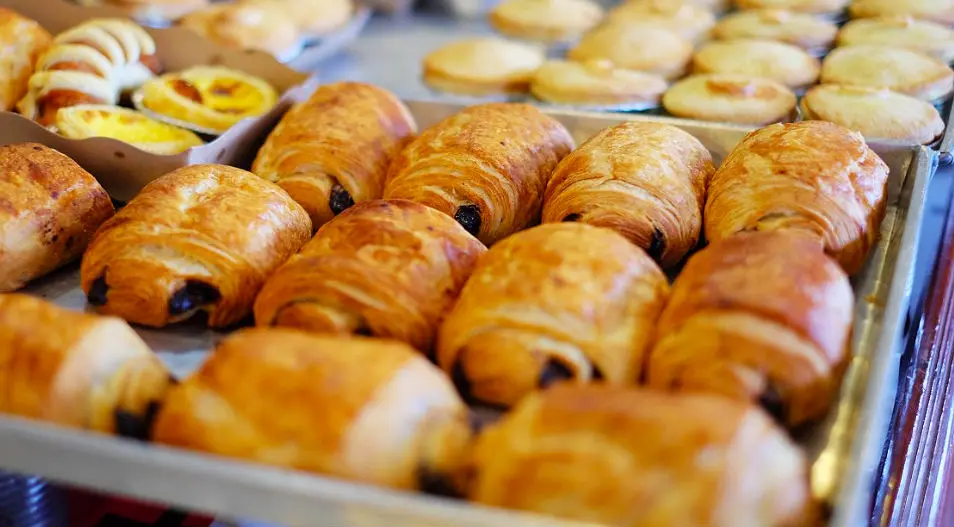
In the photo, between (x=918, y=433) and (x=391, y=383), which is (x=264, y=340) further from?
(x=918, y=433)

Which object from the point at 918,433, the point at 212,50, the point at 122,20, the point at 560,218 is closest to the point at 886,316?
the point at 918,433

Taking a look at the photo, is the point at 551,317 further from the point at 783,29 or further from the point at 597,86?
the point at 783,29

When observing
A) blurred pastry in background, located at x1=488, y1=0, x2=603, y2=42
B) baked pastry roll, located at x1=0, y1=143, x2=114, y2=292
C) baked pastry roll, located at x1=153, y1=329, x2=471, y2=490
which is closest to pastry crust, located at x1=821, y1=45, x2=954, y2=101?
blurred pastry in background, located at x1=488, y1=0, x2=603, y2=42

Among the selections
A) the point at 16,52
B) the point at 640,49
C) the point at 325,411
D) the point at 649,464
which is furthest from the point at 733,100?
the point at 16,52

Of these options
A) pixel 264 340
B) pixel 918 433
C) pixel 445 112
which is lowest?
pixel 918 433

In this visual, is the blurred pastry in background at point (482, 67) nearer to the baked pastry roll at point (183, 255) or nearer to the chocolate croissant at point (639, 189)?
the chocolate croissant at point (639, 189)

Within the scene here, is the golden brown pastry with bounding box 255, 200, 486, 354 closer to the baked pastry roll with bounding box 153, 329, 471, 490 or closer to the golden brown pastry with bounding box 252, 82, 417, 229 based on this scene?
the baked pastry roll with bounding box 153, 329, 471, 490

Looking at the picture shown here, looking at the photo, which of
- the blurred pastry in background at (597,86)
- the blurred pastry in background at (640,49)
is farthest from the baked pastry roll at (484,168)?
the blurred pastry in background at (640,49)
